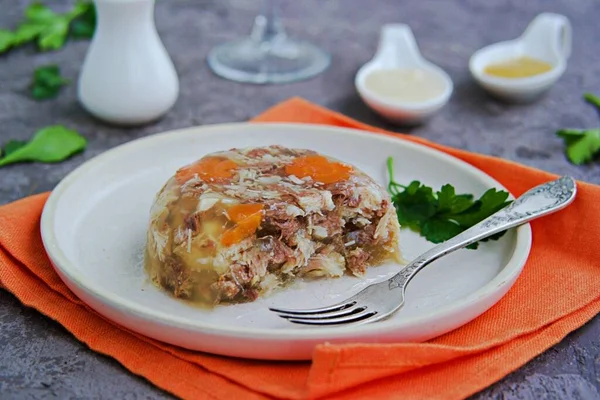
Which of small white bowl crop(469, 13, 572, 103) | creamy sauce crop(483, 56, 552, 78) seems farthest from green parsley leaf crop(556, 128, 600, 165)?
creamy sauce crop(483, 56, 552, 78)

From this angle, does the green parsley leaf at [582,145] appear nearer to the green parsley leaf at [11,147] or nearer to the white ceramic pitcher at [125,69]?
the white ceramic pitcher at [125,69]

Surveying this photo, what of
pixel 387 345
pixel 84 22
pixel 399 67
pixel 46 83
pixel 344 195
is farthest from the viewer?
pixel 84 22

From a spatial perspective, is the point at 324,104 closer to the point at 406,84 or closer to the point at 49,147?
the point at 406,84

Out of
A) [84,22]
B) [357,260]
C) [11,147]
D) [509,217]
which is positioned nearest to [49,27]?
[84,22]

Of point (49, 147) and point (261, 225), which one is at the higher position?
point (261, 225)

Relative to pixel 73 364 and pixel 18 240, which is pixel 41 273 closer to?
pixel 18 240

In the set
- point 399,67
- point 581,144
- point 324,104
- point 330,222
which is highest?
point 330,222

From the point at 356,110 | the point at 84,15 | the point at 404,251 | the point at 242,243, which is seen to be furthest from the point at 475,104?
the point at 84,15

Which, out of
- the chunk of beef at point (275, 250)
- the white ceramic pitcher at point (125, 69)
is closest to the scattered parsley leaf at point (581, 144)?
the chunk of beef at point (275, 250)
